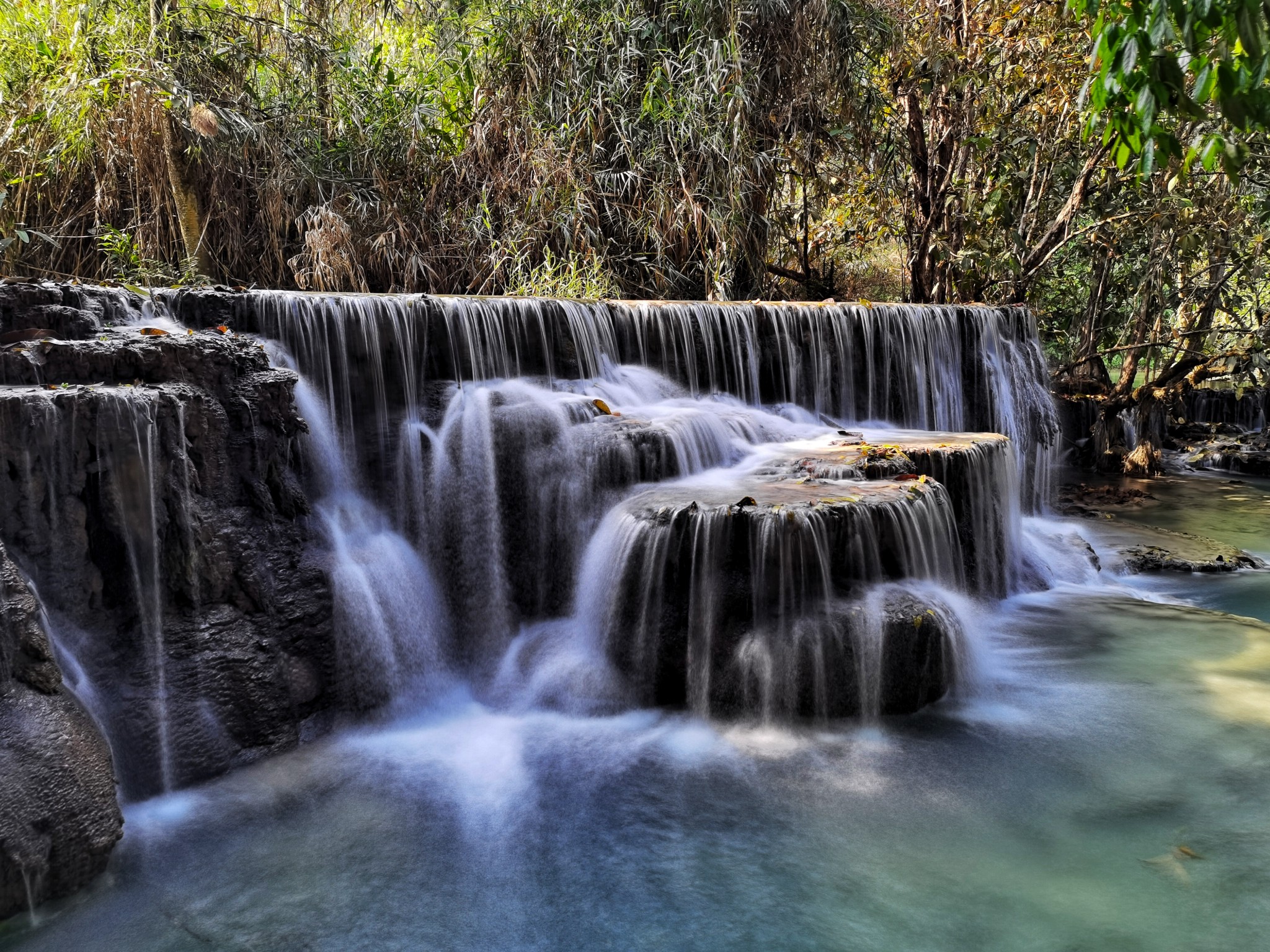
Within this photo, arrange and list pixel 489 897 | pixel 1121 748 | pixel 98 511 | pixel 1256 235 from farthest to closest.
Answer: pixel 1256 235, pixel 1121 748, pixel 98 511, pixel 489 897

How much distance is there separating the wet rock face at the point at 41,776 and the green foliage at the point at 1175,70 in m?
4.31

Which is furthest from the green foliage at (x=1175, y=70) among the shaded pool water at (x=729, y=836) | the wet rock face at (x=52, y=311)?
the wet rock face at (x=52, y=311)

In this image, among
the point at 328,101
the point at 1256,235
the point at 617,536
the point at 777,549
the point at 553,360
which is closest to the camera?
the point at 777,549

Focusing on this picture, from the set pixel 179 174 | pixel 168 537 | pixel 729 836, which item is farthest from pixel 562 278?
pixel 729 836

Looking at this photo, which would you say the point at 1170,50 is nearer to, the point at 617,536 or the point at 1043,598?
the point at 617,536

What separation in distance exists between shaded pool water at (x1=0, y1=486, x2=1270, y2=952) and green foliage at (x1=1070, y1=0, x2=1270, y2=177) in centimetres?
278

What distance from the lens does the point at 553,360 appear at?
7.34 metres

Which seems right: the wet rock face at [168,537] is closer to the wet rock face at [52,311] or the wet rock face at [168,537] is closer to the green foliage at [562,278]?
the wet rock face at [52,311]

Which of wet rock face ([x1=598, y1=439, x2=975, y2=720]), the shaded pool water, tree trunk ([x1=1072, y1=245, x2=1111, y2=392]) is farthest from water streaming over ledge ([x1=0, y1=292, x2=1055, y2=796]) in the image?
tree trunk ([x1=1072, y1=245, x2=1111, y2=392])

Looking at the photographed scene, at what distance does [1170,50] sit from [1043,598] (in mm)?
5718

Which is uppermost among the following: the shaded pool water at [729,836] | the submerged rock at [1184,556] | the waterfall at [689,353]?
the waterfall at [689,353]

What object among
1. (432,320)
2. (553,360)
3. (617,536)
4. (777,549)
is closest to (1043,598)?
(777,549)

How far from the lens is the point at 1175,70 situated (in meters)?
2.14

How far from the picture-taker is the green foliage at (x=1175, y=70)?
2.00 meters
